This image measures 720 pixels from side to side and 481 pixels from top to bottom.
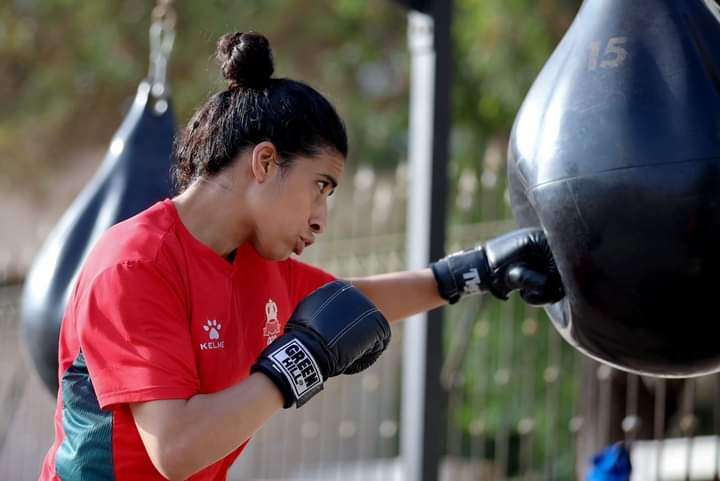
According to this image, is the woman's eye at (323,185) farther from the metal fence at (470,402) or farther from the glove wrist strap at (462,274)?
the metal fence at (470,402)

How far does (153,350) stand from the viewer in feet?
6.10

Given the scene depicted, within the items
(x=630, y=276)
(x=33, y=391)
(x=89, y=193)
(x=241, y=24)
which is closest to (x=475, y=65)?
(x=241, y=24)

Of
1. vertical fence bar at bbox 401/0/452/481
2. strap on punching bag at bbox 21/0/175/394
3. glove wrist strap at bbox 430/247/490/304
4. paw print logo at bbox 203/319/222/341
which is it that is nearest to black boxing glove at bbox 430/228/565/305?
glove wrist strap at bbox 430/247/490/304

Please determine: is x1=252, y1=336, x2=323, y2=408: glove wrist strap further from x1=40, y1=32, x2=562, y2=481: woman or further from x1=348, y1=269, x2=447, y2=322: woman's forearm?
x1=348, y1=269, x2=447, y2=322: woman's forearm

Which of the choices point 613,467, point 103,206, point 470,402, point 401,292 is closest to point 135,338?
point 401,292

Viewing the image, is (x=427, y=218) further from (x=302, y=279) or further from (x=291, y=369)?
(x=291, y=369)

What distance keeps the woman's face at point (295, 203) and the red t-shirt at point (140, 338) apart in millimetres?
113

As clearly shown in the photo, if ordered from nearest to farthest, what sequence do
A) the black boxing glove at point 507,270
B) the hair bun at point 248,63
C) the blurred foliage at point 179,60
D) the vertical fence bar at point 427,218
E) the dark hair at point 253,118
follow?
the dark hair at point 253,118, the hair bun at point 248,63, the black boxing glove at point 507,270, the vertical fence bar at point 427,218, the blurred foliage at point 179,60

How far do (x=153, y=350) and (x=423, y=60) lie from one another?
92.3 inches

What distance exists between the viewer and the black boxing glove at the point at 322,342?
6.33 ft

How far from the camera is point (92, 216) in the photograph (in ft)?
10.9

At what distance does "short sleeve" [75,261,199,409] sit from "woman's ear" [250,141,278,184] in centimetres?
25

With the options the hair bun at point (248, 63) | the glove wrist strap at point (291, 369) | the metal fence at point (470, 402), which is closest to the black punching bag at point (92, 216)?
the hair bun at point (248, 63)

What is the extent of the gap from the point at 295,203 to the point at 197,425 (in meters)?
0.44
